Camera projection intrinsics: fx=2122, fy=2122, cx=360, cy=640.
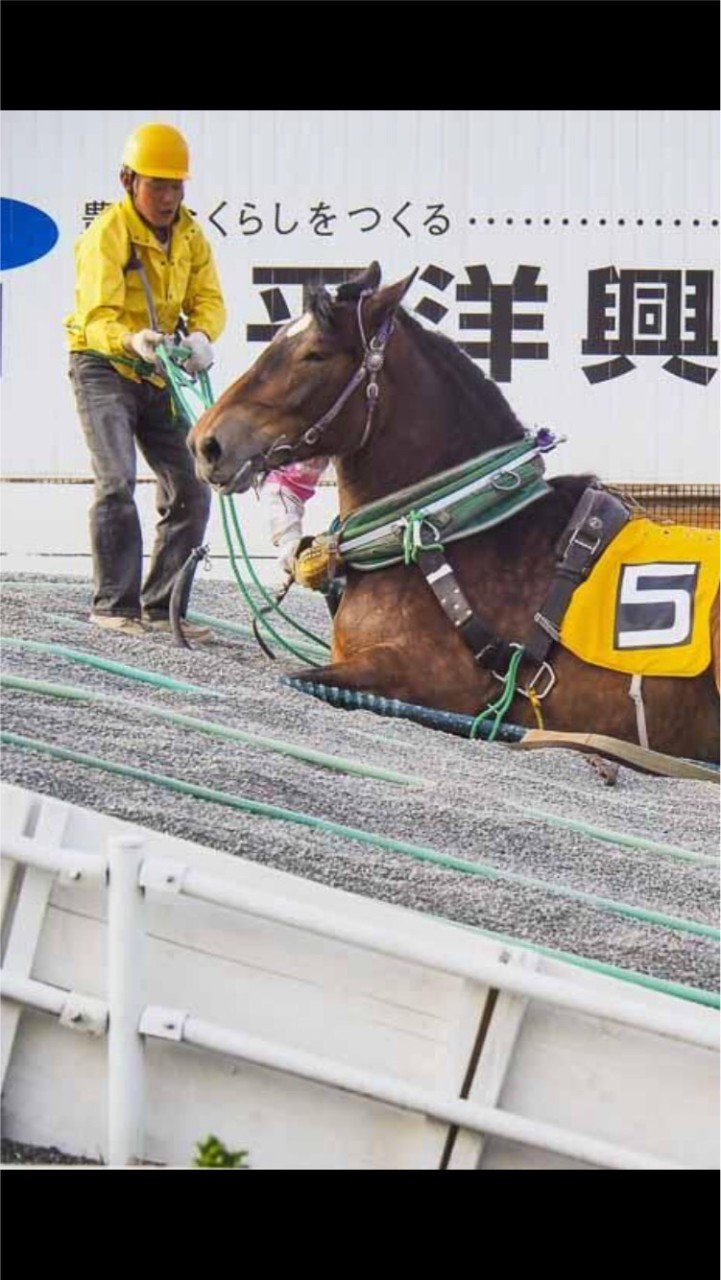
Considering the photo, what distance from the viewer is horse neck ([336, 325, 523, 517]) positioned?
5.38 metres

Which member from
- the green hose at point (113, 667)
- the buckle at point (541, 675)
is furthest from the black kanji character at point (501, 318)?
the green hose at point (113, 667)

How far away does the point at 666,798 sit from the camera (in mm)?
4797

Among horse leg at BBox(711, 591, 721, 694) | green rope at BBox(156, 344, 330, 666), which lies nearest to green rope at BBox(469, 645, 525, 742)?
horse leg at BBox(711, 591, 721, 694)

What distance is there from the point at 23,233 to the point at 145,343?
75cm

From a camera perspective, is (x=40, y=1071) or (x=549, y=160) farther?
(x=549, y=160)

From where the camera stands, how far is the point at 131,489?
17.1ft

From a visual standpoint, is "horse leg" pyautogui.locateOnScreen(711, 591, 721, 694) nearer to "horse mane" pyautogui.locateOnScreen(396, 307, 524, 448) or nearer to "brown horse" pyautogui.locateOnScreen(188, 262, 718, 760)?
"brown horse" pyautogui.locateOnScreen(188, 262, 718, 760)

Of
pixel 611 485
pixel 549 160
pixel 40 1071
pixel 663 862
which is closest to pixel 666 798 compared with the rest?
pixel 663 862

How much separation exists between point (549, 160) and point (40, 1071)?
3.42 meters

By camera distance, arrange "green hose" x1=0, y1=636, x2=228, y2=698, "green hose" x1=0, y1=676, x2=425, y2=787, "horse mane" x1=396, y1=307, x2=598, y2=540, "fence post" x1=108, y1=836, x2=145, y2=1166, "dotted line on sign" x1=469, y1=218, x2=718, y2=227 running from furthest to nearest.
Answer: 1. "dotted line on sign" x1=469, y1=218, x2=718, y2=227
2. "horse mane" x1=396, y1=307, x2=598, y2=540
3. "green hose" x1=0, y1=636, x2=228, y2=698
4. "green hose" x1=0, y1=676, x2=425, y2=787
5. "fence post" x1=108, y1=836, x2=145, y2=1166

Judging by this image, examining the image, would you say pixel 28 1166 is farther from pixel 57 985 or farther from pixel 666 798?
pixel 666 798

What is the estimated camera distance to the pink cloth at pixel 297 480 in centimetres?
563

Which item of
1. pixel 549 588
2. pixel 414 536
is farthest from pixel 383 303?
pixel 549 588

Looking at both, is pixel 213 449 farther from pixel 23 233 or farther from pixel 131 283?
pixel 23 233
